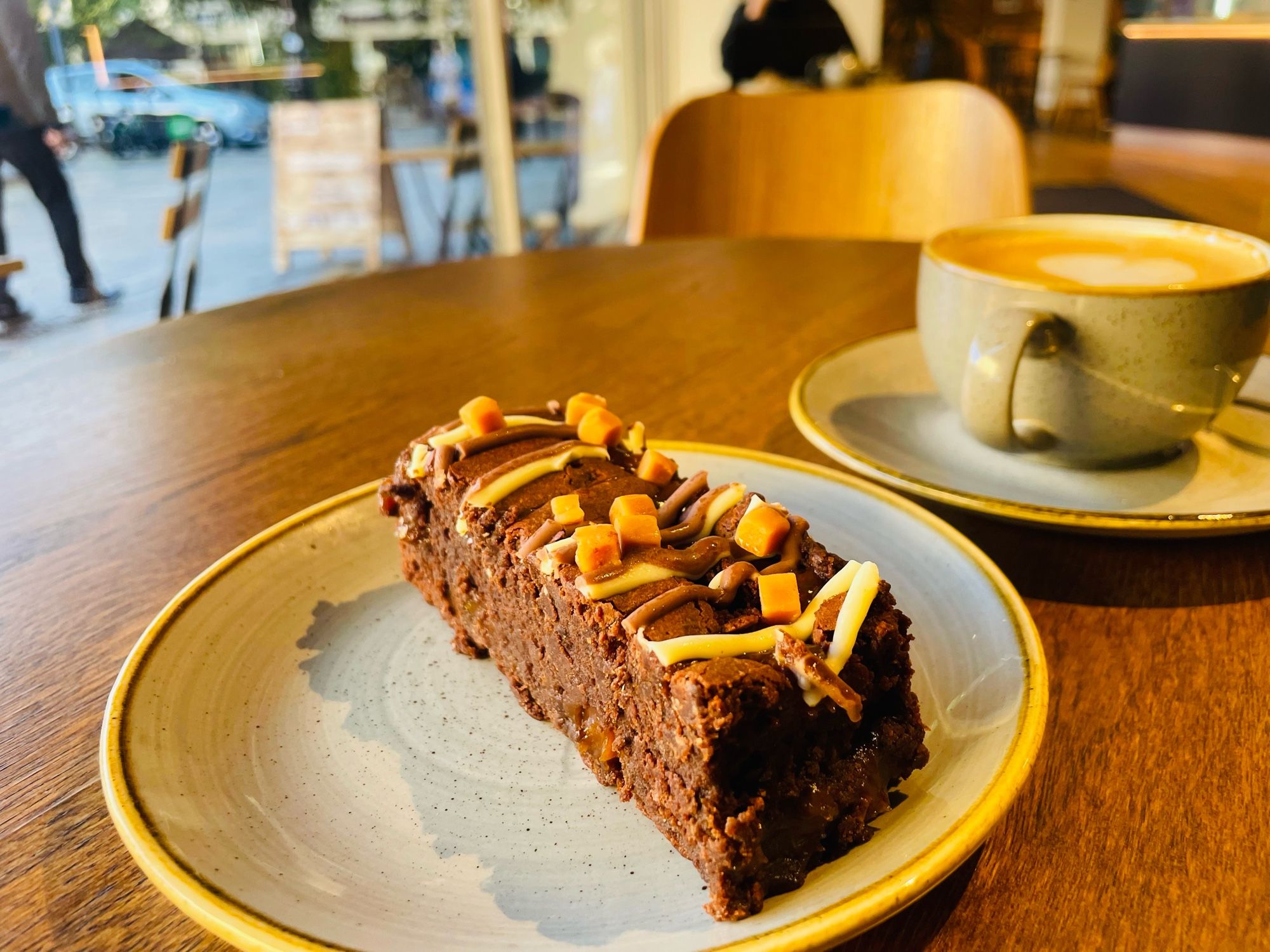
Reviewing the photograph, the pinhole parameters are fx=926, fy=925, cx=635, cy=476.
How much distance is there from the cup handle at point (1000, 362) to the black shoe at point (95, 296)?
349 centimetres

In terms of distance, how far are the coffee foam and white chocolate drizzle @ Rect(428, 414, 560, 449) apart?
490mm

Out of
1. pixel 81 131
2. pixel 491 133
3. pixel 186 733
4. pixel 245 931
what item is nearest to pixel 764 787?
pixel 245 931

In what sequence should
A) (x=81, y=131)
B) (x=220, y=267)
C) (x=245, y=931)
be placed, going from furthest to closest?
1. (x=220, y=267)
2. (x=81, y=131)
3. (x=245, y=931)

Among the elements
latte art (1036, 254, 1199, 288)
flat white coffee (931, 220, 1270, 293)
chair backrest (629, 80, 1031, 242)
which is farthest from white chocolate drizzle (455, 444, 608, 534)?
chair backrest (629, 80, 1031, 242)

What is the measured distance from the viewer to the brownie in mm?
546

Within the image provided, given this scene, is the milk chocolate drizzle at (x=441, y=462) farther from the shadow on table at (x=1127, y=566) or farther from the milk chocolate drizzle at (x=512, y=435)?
the shadow on table at (x=1127, y=566)

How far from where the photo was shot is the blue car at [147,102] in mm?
3348

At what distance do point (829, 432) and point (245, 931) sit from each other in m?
0.72

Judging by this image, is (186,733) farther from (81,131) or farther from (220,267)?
(220,267)

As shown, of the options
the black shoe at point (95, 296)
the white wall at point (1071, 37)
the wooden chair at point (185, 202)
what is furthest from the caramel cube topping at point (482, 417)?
the white wall at point (1071, 37)

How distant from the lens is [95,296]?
3.50 meters

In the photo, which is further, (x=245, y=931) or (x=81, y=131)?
(x=81, y=131)

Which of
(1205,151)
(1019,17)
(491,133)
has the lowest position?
(1205,151)

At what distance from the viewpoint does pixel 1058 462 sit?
98 cm
